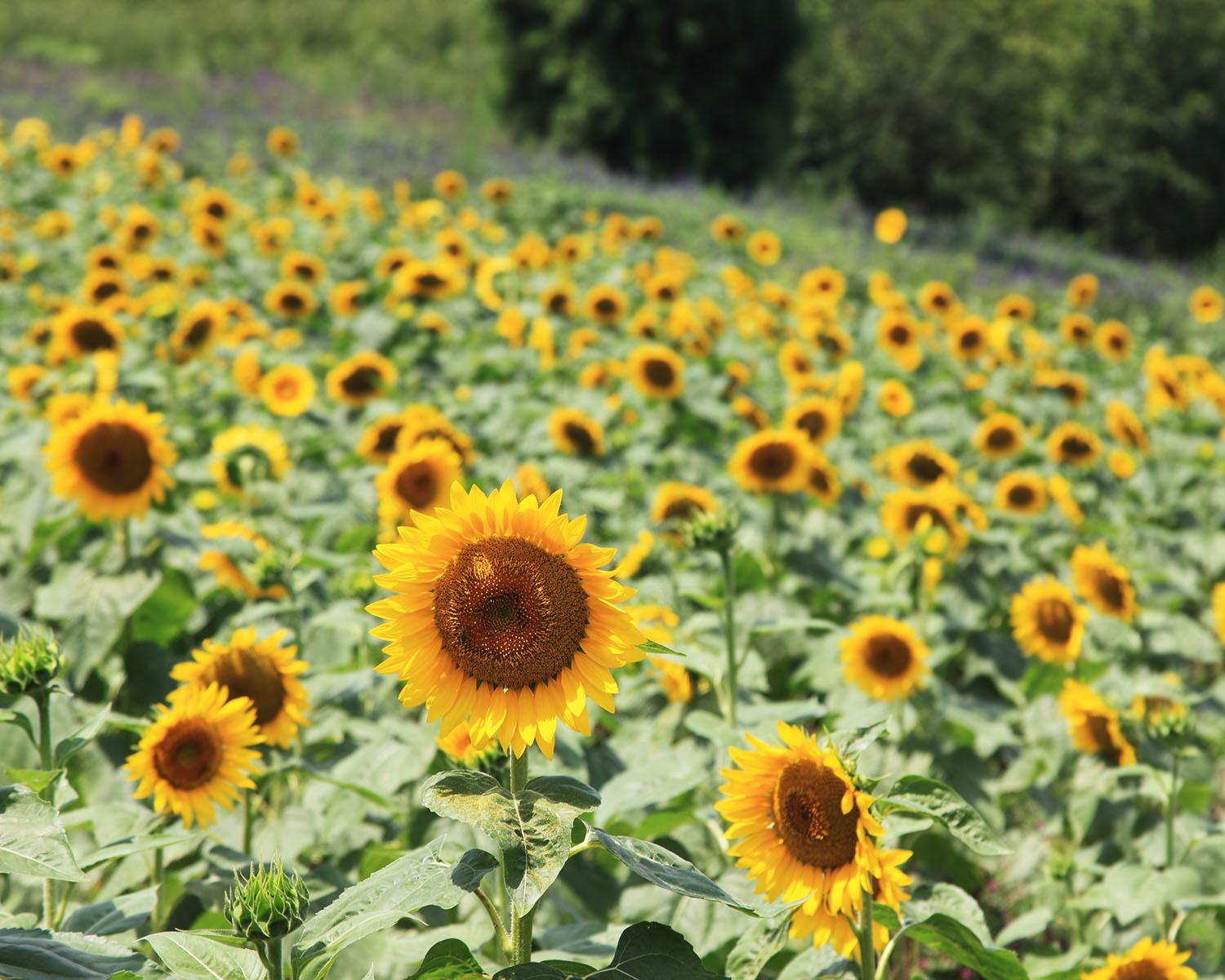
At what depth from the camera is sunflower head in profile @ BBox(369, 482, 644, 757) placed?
1.26 meters

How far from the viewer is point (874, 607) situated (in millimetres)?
3318

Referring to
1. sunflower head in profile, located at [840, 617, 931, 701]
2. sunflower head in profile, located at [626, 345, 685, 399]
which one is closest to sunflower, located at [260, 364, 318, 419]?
sunflower head in profile, located at [626, 345, 685, 399]

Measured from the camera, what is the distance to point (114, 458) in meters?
2.50

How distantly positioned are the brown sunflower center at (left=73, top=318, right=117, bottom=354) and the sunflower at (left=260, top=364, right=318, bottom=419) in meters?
0.51

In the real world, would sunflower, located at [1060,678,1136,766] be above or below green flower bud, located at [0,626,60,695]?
below

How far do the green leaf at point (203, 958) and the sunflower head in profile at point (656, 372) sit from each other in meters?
3.23

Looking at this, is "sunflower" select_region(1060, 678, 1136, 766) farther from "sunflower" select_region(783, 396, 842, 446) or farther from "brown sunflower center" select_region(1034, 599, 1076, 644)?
"sunflower" select_region(783, 396, 842, 446)

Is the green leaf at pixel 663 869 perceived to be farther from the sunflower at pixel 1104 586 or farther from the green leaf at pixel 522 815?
the sunflower at pixel 1104 586

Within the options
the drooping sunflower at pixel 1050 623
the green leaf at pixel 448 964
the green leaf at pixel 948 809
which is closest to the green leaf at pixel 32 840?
the green leaf at pixel 448 964

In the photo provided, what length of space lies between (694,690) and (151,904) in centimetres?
130

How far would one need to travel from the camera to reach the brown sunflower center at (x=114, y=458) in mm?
2484

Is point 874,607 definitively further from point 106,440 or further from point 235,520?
point 106,440

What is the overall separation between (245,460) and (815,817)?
6.77 ft

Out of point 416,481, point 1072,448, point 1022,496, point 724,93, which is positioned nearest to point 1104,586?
point 1022,496
